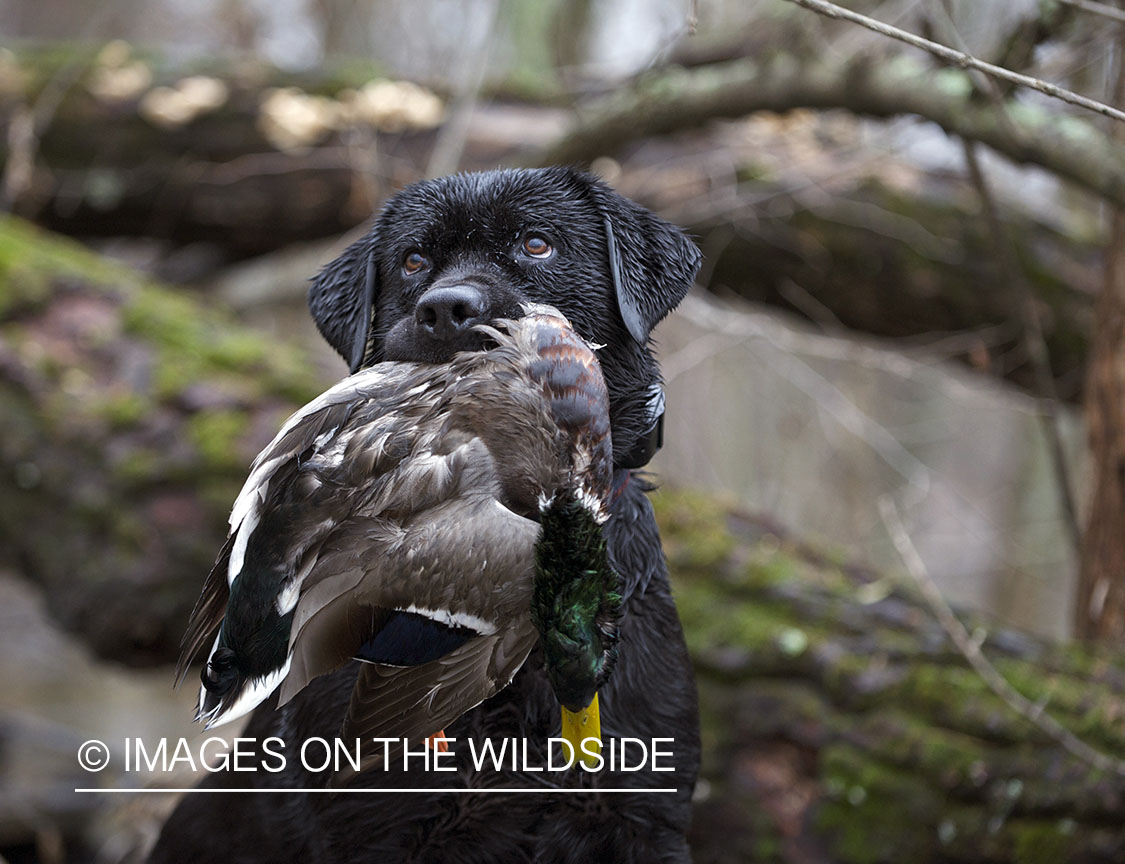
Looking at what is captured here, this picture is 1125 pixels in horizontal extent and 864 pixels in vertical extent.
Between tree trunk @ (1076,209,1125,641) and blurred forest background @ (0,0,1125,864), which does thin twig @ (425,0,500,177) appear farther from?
tree trunk @ (1076,209,1125,641)

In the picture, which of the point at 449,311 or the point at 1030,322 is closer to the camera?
the point at 449,311

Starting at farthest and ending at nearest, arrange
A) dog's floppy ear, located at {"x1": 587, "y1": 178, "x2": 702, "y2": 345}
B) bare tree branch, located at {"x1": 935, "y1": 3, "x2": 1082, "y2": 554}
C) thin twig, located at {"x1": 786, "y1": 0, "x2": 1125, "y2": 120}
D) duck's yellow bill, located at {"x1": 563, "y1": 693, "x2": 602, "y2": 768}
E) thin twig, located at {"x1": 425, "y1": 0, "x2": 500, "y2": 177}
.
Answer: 1. thin twig, located at {"x1": 425, "y1": 0, "x2": 500, "y2": 177}
2. bare tree branch, located at {"x1": 935, "y1": 3, "x2": 1082, "y2": 554}
3. dog's floppy ear, located at {"x1": 587, "y1": 178, "x2": 702, "y2": 345}
4. duck's yellow bill, located at {"x1": 563, "y1": 693, "x2": 602, "y2": 768}
5. thin twig, located at {"x1": 786, "y1": 0, "x2": 1125, "y2": 120}

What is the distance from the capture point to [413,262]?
235 centimetres

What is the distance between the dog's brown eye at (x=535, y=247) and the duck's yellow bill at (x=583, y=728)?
1046 mm

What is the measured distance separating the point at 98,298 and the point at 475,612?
12.9 ft

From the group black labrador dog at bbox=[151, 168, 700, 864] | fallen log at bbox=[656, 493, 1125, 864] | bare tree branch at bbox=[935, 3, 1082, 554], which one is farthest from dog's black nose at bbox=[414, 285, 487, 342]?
bare tree branch at bbox=[935, 3, 1082, 554]

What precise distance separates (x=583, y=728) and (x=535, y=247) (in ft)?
3.62

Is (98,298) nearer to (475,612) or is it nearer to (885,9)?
(475,612)

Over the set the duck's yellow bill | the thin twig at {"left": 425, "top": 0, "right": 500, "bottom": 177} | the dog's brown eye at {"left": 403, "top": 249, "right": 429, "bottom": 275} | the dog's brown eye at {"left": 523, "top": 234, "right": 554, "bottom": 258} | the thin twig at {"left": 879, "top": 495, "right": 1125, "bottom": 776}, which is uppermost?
the dog's brown eye at {"left": 523, "top": 234, "right": 554, "bottom": 258}

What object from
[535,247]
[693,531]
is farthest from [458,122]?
[535,247]

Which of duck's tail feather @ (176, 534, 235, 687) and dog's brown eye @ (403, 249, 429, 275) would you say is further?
dog's brown eye @ (403, 249, 429, 275)

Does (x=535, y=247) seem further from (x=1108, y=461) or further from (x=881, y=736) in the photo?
(x=1108, y=461)

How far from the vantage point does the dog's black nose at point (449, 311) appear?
1.97m

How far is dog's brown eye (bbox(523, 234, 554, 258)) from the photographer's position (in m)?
2.27
